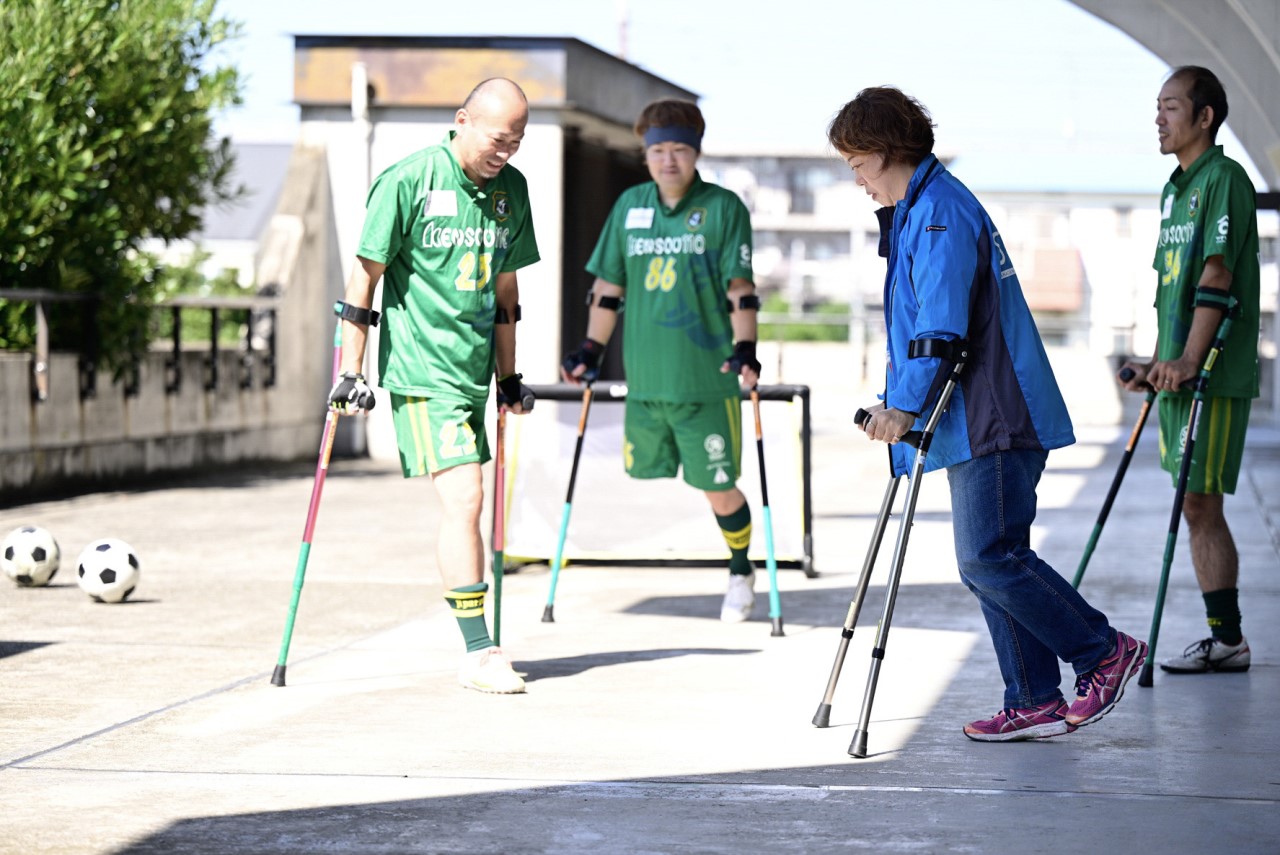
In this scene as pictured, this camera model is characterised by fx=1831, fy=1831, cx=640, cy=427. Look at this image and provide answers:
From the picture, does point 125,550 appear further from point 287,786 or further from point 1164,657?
point 1164,657

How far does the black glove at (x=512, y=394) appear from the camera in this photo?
6.39 metres

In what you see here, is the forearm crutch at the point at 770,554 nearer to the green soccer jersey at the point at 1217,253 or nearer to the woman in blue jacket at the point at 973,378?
the green soccer jersey at the point at 1217,253

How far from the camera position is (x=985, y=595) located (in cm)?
516

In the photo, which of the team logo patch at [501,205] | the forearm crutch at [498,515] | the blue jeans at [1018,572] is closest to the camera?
the blue jeans at [1018,572]

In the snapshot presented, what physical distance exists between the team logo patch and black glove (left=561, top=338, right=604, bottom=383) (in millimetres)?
1654

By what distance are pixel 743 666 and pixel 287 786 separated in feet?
7.47

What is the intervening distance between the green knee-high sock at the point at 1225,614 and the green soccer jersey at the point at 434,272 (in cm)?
266

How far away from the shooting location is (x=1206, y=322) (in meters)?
6.12

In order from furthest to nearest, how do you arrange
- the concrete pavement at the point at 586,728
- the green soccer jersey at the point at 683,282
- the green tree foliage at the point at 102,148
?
the green tree foliage at the point at 102,148 < the green soccer jersey at the point at 683,282 < the concrete pavement at the point at 586,728

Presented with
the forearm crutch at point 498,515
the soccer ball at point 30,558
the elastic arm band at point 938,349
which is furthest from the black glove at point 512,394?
the soccer ball at point 30,558

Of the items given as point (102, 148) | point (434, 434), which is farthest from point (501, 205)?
point (102, 148)

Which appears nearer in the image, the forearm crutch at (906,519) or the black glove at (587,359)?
the forearm crutch at (906,519)

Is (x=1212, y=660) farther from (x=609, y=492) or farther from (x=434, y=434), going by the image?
(x=609, y=492)

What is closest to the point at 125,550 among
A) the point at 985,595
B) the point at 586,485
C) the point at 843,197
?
the point at 586,485
